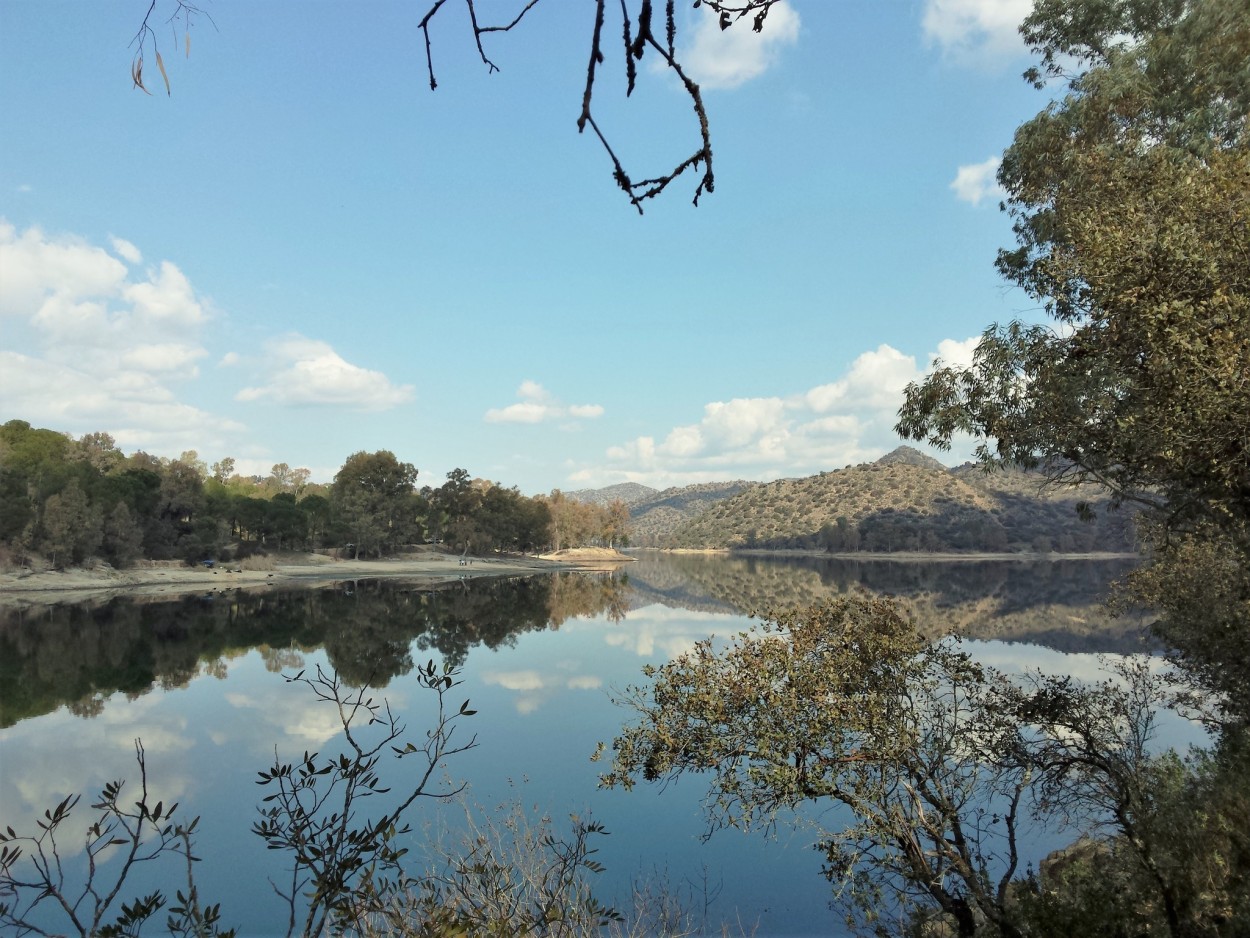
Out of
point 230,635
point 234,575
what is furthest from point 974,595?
point 234,575

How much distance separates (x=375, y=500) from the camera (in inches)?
3278

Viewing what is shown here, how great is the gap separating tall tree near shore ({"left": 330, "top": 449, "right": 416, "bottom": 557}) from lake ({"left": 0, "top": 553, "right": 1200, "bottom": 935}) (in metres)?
21.9

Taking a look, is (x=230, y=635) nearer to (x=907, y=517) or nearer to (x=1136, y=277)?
(x=1136, y=277)

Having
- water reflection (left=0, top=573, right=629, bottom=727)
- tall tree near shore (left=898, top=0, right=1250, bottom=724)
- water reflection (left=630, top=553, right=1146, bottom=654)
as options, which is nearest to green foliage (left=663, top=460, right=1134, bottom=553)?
water reflection (left=630, top=553, right=1146, bottom=654)

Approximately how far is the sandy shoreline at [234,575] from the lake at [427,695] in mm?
6039

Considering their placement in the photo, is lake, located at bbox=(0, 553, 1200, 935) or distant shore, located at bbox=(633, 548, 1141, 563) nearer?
lake, located at bbox=(0, 553, 1200, 935)

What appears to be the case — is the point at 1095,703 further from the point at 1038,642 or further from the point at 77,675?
the point at 77,675

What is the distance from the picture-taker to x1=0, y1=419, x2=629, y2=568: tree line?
53.0 metres

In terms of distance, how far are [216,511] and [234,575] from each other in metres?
6.72

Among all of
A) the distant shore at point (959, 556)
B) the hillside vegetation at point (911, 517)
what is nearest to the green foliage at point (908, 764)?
the hillside vegetation at point (911, 517)

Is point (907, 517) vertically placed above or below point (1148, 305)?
below

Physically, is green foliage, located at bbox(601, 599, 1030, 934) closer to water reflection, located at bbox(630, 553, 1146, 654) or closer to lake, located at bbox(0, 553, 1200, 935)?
lake, located at bbox(0, 553, 1200, 935)

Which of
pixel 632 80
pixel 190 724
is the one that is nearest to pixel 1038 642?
pixel 190 724

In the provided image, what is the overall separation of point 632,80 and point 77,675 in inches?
1336
